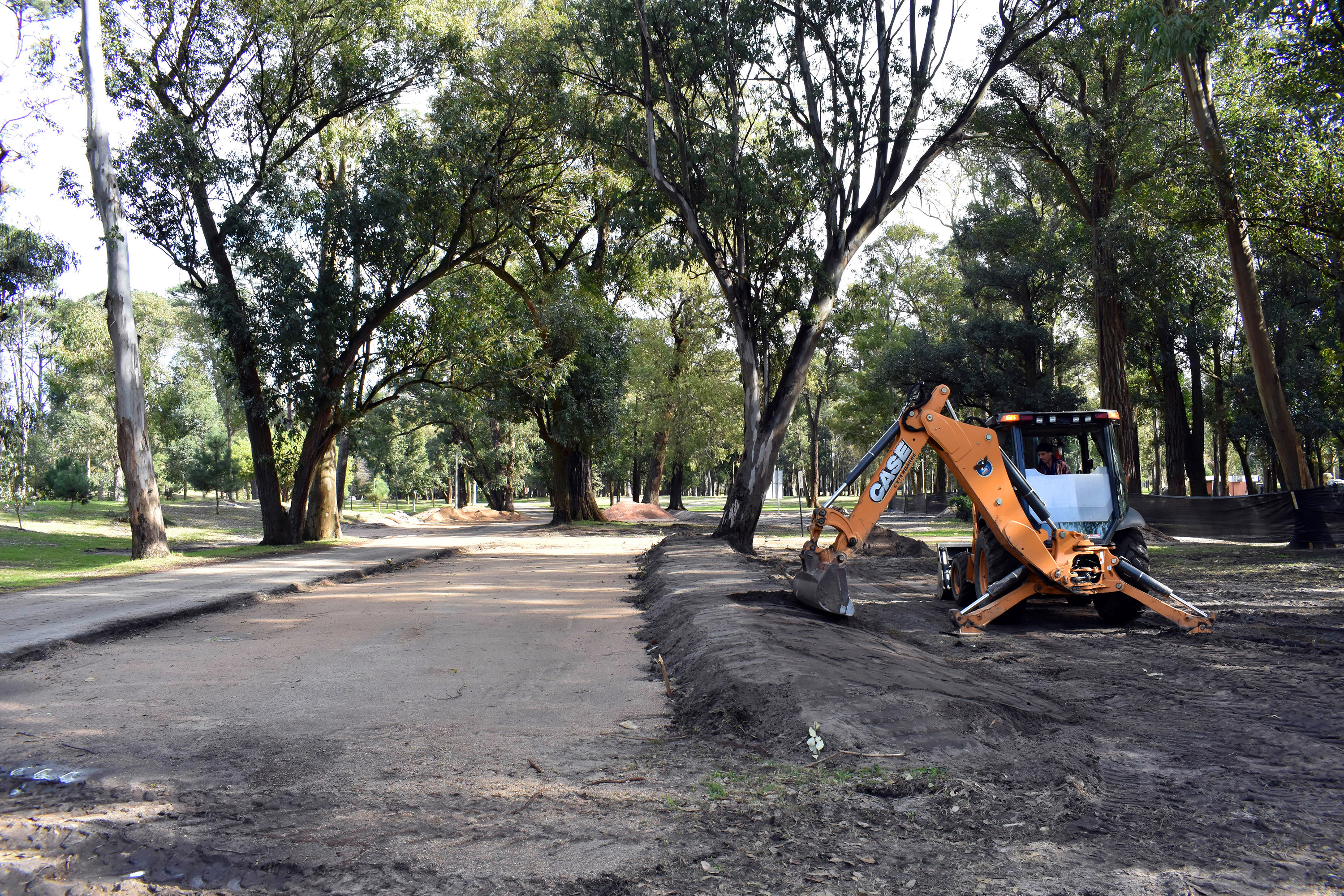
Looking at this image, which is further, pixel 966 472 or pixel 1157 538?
pixel 1157 538

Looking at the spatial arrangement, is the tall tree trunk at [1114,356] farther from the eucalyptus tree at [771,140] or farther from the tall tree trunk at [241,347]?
the tall tree trunk at [241,347]

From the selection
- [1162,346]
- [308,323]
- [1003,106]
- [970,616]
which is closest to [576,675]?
[970,616]

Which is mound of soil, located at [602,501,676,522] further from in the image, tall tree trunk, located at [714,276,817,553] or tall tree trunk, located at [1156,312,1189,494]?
tall tree trunk, located at [1156,312,1189,494]

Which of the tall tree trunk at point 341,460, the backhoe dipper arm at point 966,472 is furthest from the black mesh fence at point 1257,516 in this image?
the tall tree trunk at point 341,460

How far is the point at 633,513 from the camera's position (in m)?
48.5

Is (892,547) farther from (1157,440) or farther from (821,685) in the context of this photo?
(1157,440)

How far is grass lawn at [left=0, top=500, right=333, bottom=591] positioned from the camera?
58.0 ft

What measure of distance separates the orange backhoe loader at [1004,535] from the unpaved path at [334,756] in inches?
101

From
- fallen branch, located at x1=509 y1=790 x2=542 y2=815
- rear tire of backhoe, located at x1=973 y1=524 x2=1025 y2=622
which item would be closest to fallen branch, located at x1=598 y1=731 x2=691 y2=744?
fallen branch, located at x1=509 y1=790 x2=542 y2=815

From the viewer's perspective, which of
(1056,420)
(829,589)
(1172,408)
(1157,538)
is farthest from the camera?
(1172,408)

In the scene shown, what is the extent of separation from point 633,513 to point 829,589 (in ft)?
127

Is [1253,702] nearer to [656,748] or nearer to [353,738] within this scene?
[656,748]

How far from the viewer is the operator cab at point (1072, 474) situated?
38.2 ft

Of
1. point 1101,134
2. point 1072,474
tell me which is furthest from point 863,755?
point 1101,134
